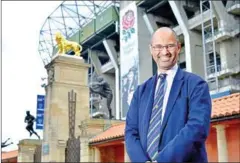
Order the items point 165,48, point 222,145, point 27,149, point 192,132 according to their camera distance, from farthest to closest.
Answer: point 27,149
point 222,145
point 165,48
point 192,132

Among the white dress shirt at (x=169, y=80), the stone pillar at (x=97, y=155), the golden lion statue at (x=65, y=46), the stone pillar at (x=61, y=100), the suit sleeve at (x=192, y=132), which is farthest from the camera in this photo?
Result: the golden lion statue at (x=65, y=46)

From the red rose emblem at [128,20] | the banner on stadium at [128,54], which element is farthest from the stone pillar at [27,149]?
the red rose emblem at [128,20]

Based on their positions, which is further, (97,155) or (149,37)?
(149,37)

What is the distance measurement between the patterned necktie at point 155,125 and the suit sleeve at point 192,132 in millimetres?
104

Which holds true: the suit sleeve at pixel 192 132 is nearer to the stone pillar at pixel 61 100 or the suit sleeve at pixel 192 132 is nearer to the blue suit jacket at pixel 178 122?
the blue suit jacket at pixel 178 122

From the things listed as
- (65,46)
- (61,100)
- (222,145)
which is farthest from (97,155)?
(222,145)

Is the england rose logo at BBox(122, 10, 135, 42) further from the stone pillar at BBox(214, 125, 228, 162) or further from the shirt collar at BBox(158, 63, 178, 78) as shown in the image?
the shirt collar at BBox(158, 63, 178, 78)

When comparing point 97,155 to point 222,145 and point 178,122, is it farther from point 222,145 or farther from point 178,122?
point 178,122

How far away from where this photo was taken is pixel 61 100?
56.3ft

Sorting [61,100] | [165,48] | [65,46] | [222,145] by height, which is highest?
[65,46]

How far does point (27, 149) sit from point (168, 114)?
1817 centimetres

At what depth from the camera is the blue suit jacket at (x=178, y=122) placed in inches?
83.0

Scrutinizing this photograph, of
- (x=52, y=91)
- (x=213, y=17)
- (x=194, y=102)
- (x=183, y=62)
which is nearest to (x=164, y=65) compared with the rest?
(x=194, y=102)

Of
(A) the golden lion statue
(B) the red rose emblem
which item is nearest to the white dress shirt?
(A) the golden lion statue
